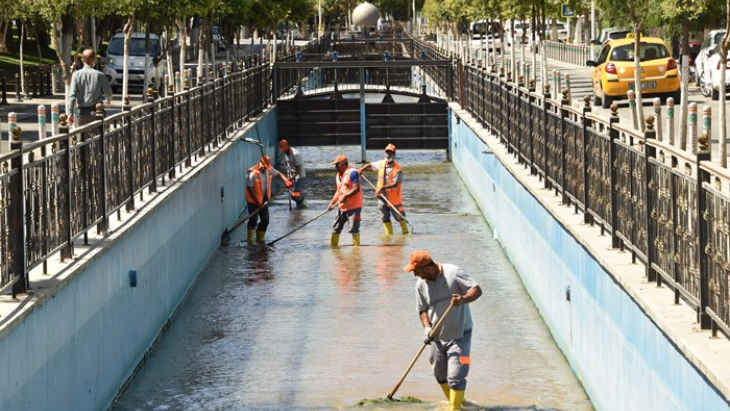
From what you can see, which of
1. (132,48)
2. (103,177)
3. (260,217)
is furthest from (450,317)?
(132,48)

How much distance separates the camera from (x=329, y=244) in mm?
23719

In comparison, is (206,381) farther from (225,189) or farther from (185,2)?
(185,2)

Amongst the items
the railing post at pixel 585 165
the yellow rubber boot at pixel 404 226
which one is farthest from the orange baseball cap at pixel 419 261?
the yellow rubber boot at pixel 404 226

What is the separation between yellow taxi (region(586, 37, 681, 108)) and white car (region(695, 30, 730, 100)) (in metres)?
0.80

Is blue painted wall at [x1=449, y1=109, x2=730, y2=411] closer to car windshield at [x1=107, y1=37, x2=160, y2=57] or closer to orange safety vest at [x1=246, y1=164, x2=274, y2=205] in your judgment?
→ orange safety vest at [x1=246, y1=164, x2=274, y2=205]

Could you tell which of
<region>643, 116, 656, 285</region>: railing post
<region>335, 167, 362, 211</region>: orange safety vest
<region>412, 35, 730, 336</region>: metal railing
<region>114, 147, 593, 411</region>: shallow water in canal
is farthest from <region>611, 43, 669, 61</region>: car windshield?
<region>643, 116, 656, 285</region>: railing post

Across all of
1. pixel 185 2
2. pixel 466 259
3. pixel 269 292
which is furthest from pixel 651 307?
pixel 185 2

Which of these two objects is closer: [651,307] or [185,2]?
[651,307]

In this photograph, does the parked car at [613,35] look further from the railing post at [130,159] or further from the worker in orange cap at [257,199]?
the railing post at [130,159]

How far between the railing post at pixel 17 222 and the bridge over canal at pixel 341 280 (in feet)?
0.06

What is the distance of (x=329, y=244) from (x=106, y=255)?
10946 millimetres

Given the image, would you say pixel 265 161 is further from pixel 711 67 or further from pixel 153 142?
pixel 711 67

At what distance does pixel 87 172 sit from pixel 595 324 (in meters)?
4.36

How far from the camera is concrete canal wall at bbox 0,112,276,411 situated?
384 inches
